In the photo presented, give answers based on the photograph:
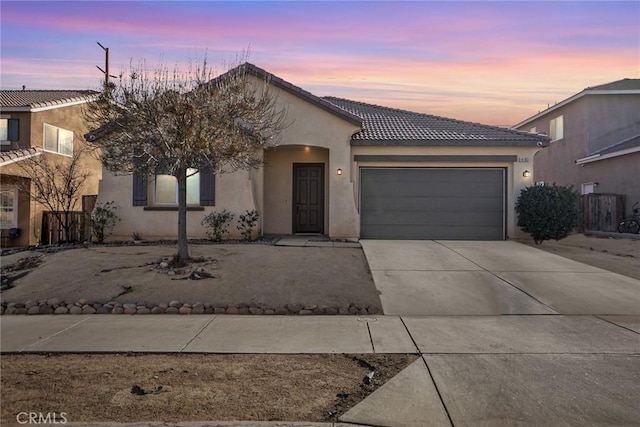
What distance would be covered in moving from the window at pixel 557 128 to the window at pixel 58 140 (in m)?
26.7

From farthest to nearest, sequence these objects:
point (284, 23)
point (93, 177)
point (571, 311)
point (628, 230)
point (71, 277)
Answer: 1. point (93, 177)
2. point (628, 230)
3. point (284, 23)
4. point (71, 277)
5. point (571, 311)

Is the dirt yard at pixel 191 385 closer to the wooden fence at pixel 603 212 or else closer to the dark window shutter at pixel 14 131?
the wooden fence at pixel 603 212

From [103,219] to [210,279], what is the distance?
6782mm

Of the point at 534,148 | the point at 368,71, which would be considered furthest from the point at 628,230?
the point at 368,71

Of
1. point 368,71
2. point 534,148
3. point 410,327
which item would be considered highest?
point 368,71

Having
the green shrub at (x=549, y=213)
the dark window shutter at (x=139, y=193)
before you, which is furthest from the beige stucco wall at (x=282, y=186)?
the green shrub at (x=549, y=213)

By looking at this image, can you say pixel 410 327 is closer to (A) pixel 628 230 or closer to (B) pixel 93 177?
(A) pixel 628 230

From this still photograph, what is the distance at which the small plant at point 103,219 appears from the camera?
1352cm

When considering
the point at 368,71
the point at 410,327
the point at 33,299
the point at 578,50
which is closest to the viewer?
the point at 410,327

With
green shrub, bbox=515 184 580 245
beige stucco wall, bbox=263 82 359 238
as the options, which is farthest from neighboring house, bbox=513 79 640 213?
beige stucco wall, bbox=263 82 359 238

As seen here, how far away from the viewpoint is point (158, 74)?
9289 mm

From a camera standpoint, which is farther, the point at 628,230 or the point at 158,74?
the point at 628,230

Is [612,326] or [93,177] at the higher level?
[93,177]

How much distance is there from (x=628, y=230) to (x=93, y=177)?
973 inches
